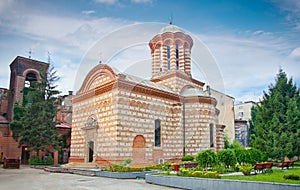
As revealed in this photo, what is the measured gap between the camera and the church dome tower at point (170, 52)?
23797mm

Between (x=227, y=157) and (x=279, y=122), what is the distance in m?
7.53

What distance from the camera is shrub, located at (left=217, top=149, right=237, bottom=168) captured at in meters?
13.7

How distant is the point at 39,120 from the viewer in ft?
79.0

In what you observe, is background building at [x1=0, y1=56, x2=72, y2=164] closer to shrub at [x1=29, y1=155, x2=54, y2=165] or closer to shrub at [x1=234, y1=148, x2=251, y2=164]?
shrub at [x1=29, y1=155, x2=54, y2=165]

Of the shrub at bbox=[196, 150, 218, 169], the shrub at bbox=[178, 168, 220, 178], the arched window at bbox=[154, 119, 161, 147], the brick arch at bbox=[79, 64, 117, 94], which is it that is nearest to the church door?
the brick arch at bbox=[79, 64, 117, 94]

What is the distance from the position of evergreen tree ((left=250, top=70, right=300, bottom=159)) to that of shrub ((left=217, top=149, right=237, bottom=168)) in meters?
6.45

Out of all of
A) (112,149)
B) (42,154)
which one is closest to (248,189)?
(112,149)

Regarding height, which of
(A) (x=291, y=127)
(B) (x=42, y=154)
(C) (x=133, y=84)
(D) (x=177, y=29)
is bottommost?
(B) (x=42, y=154)

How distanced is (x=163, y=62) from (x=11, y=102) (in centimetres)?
1779

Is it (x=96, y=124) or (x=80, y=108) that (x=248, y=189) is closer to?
(x=96, y=124)

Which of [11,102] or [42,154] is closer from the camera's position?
[42,154]

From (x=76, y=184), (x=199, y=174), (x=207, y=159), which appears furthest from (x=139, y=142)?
(x=199, y=174)

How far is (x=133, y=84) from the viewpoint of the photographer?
58.8 feet

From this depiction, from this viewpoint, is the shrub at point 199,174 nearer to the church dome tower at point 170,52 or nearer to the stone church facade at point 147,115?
the stone church facade at point 147,115
